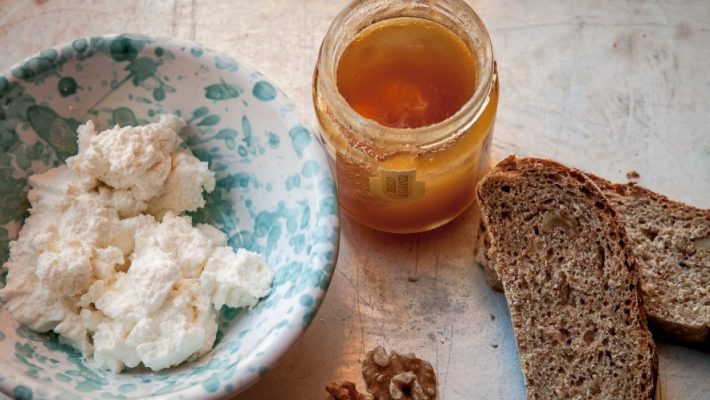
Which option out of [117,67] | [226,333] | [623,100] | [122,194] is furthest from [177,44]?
[623,100]

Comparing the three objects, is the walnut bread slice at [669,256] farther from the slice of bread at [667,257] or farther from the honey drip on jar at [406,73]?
the honey drip on jar at [406,73]

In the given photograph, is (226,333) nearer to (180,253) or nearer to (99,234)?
(180,253)

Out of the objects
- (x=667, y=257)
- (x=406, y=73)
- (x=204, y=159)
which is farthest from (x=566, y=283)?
(x=204, y=159)

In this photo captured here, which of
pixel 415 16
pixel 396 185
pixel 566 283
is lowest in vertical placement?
pixel 566 283

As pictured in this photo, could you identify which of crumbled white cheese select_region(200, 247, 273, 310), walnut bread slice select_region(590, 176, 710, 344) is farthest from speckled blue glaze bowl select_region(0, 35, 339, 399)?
walnut bread slice select_region(590, 176, 710, 344)

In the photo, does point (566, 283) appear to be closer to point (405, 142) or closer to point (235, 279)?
point (405, 142)
